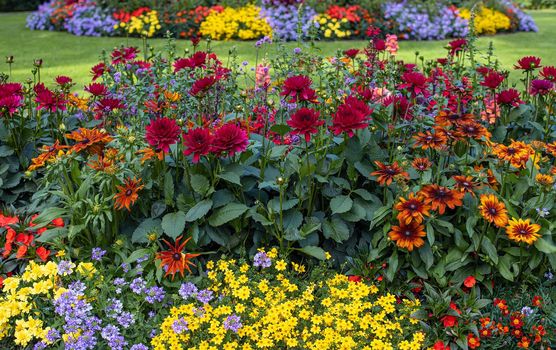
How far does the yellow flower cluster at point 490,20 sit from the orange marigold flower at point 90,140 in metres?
9.48

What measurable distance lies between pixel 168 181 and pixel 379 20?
8472 millimetres

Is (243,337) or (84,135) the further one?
(84,135)

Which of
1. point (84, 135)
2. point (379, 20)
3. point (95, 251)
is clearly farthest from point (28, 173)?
point (379, 20)

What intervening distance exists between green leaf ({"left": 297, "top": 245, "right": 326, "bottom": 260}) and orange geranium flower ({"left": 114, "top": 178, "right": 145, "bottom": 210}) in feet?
2.63

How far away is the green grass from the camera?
8.00 meters

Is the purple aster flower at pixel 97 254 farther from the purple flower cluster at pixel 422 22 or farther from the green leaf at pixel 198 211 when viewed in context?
the purple flower cluster at pixel 422 22

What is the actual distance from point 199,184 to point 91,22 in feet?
29.6

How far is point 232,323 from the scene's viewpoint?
2.44 meters

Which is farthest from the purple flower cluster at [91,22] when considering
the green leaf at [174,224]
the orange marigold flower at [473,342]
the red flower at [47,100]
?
the orange marigold flower at [473,342]

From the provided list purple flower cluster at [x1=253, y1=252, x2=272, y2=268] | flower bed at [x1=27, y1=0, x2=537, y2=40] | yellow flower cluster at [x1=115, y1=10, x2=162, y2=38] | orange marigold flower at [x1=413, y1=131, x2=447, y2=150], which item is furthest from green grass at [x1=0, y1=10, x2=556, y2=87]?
orange marigold flower at [x1=413, y1=131, x2=447, y2=150]

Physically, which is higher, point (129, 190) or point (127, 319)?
point (129, 190)

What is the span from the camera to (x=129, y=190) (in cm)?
269

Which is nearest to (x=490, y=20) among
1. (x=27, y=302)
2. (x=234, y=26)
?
(x=234, y=26)

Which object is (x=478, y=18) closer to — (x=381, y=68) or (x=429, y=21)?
(x=429, y=21)
